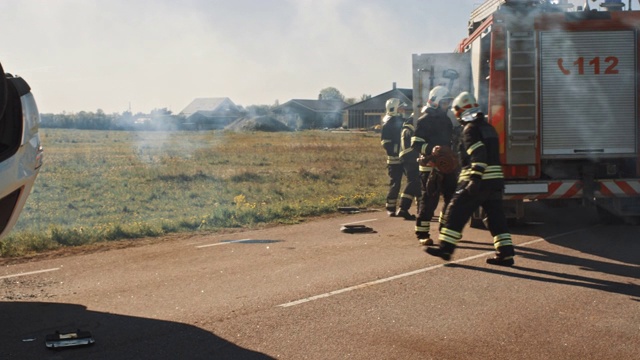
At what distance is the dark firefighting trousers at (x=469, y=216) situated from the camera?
8102 millimetres

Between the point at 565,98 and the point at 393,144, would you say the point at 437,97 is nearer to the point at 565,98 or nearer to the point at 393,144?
the point at 565,98

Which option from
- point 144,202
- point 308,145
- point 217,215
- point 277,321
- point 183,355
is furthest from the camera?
point 308,145

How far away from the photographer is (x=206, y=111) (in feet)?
111

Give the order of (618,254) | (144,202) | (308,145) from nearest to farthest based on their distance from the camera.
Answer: (618,254) → (144,202) → (308,145)

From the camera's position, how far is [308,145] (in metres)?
38.9

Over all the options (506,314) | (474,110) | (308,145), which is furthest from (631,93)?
(308,145)

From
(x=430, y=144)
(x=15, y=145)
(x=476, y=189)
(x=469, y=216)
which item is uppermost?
(x=15, y=145)

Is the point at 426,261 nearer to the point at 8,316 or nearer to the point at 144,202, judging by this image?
the point at 8,316

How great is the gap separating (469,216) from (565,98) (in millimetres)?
3387

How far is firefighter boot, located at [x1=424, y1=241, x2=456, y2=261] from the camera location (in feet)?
26.6

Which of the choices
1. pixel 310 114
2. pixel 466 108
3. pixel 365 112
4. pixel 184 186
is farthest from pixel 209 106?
pixel 466 108

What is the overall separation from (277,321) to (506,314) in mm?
1948

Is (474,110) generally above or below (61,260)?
above

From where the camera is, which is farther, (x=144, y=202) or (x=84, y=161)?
(x=84, y=161)
